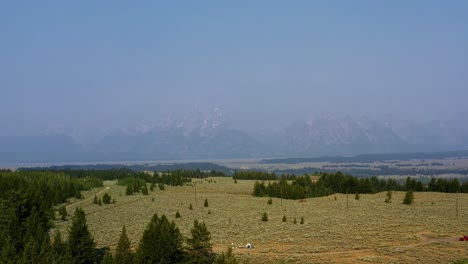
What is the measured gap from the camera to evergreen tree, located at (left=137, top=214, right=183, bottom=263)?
4772 centimetres

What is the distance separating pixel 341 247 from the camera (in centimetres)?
5231

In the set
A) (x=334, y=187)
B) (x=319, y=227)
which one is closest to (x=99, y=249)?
(x=319, y=227)

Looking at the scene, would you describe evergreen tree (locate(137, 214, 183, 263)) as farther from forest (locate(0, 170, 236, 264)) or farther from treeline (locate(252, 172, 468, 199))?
treeline (locate(252, 172, 468, 199))

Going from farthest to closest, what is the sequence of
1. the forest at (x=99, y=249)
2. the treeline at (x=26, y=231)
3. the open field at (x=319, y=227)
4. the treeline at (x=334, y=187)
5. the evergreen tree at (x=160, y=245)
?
the treeline at (x=334, y=187) < the open field at (x=319, y=227) < the evergreen tree at (x=160, y=245) < the treeline at (x=26, y=231) < the forest at (x=99, y=249)

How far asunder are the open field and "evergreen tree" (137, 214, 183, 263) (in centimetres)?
661

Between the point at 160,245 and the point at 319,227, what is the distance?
84.3ft

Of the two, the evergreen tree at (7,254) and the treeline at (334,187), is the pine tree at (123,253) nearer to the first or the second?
the evergreen tree at (7,254)

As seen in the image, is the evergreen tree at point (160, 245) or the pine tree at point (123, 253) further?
the evergreen tree at point (160, 245)

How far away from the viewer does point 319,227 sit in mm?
65312

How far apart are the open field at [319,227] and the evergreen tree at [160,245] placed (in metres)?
6.61

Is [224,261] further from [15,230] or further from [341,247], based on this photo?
[15,230]

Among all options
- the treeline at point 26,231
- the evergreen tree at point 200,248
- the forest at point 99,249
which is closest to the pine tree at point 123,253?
the forest at point 99,249

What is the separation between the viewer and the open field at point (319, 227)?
48812 mm

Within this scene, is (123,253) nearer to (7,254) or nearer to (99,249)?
(99,249)
